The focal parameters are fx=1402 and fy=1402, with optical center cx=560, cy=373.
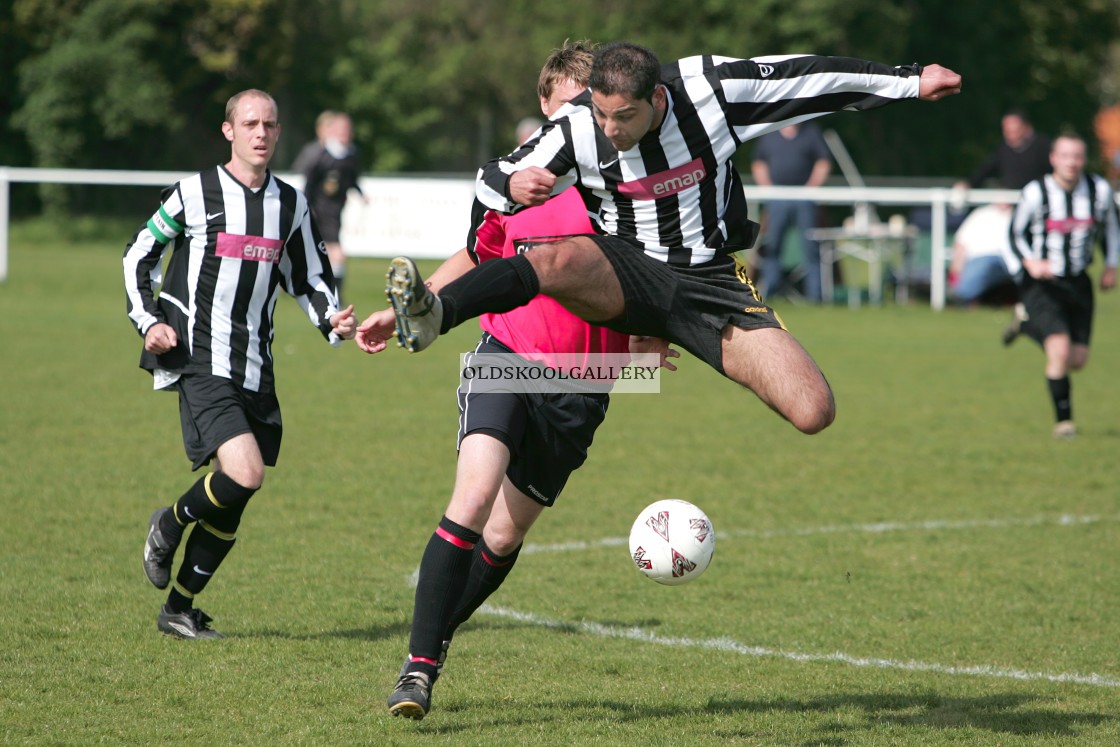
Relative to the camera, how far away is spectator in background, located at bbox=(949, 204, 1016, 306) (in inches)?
746

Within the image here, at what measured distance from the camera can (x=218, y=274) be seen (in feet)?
18.1

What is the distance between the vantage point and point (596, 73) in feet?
14.3

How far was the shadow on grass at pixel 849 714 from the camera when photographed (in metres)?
4.44

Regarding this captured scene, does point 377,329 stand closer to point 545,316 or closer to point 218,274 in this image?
point 545,316

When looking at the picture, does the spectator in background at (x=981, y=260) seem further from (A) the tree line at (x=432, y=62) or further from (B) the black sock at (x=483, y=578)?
(A) the tree line at (x=432, y=62)

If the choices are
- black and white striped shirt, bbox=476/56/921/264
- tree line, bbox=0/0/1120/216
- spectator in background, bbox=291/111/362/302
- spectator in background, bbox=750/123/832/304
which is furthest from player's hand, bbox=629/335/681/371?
tree line, bbox=0/0/1120/216

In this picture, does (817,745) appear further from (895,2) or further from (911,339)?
(895,2)

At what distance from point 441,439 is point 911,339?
819 cm

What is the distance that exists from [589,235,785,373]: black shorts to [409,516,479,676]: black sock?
33.7 inches

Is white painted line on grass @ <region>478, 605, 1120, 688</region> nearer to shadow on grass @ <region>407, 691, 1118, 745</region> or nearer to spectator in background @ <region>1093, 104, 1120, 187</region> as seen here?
shadow on grass @ <region>407, 691, 1118, 745</region>

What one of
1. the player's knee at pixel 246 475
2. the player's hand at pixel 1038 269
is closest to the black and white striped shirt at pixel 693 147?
the player's knee at pixel 246 475

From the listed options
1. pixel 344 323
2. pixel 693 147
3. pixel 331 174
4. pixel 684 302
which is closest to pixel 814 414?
pixel 684 302

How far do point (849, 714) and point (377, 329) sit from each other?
201 cm

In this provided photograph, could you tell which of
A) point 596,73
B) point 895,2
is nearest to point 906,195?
point 596,73
